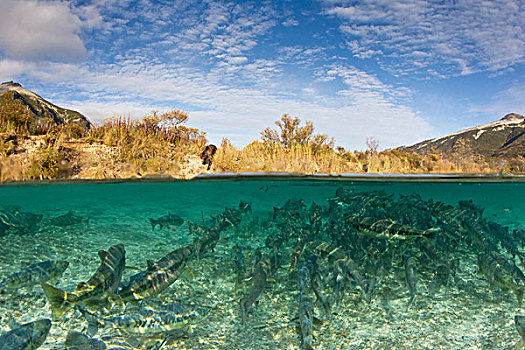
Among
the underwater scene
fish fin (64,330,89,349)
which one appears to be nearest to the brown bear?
the underwater scene

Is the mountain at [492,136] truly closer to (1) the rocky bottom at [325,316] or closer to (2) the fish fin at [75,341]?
(1) the rocky bottom at [325,316]

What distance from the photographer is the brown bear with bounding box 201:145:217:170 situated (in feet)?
39.1

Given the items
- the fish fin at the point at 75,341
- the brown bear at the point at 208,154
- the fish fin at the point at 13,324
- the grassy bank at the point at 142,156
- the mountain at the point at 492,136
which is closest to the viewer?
the fish fin at the point at 75,341

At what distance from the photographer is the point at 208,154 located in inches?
477

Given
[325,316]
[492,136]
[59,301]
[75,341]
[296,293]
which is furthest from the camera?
[492,136]

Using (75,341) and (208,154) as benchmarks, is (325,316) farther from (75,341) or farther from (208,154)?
(208,154)

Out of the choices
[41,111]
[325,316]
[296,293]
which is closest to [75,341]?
[325,316]

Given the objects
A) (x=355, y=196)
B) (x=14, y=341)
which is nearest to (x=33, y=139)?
(x=14, y=341)

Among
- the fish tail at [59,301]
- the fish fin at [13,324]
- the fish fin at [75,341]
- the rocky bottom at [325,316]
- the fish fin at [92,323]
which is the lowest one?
the fish fin at [13,324]

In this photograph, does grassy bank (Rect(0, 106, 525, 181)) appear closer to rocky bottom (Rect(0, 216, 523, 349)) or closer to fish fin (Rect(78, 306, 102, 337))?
rocky bottom (Rect(0, 216, 523, 349))

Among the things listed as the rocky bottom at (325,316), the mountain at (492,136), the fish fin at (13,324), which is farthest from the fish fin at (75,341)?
the mountain at (492,136)

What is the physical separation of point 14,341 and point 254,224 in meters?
7.41

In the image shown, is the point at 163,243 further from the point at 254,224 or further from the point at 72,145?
the point at 72,145

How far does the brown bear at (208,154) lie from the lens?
11.9 metres
